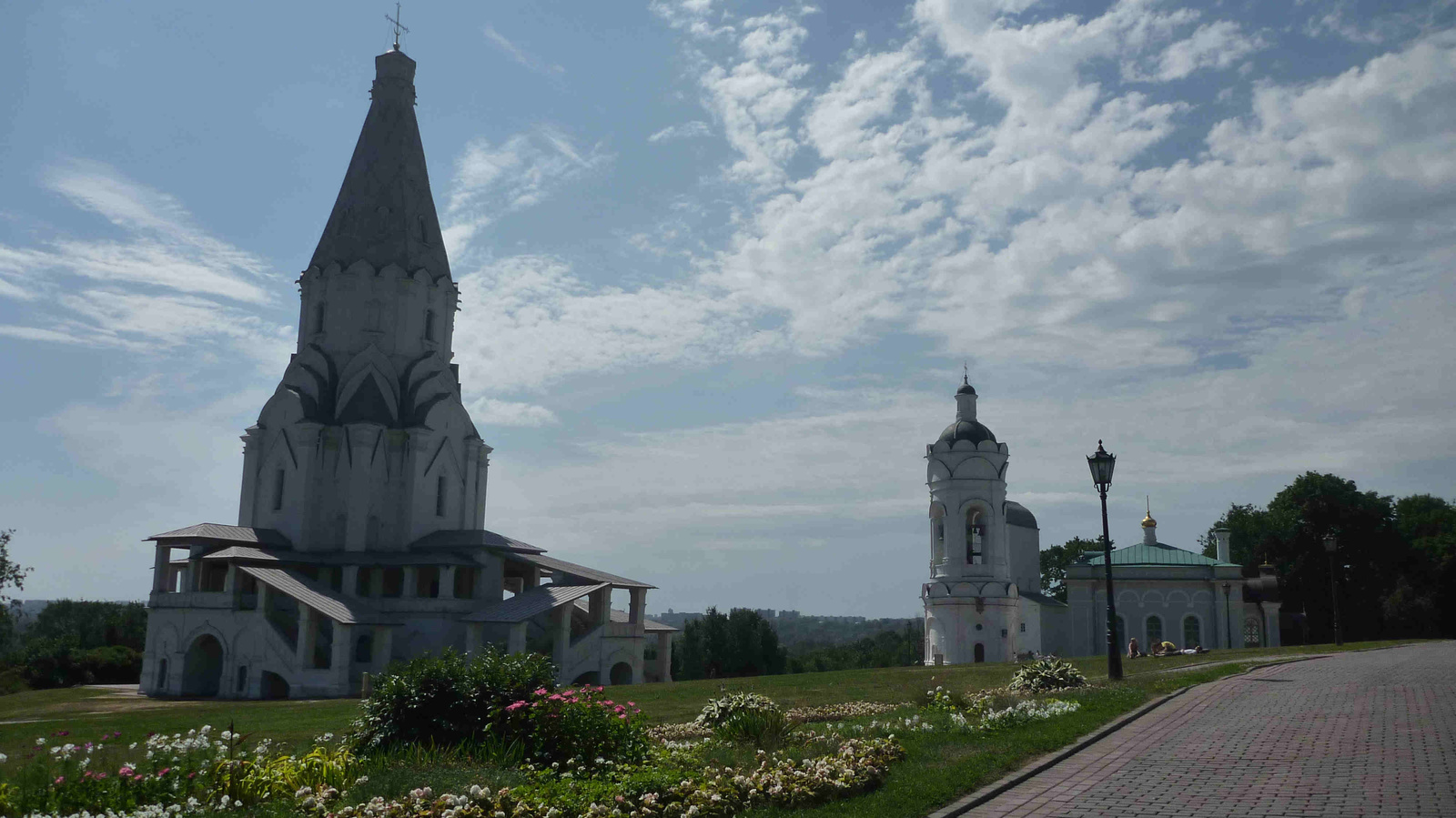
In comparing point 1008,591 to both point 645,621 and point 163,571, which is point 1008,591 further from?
point 163,571

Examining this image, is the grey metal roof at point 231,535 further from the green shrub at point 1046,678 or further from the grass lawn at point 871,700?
the green shrub at point 1046,678

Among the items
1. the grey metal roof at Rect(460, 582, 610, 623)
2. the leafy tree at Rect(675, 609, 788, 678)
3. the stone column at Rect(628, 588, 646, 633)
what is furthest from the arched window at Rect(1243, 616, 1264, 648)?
the grey metal roof at Rect(460, 582, 610, 623)

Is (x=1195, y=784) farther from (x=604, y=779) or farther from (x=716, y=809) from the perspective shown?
(x=604, y=779)

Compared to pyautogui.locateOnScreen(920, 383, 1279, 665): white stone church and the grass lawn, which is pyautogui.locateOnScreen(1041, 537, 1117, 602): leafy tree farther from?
the grass lawn

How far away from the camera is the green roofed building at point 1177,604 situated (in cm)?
4909

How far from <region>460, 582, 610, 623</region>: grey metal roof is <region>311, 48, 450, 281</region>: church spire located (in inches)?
606

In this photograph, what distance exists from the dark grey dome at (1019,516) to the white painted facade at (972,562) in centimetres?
385

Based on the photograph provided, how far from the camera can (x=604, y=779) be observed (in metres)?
9.41

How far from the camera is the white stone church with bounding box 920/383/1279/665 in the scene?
48.6 meters

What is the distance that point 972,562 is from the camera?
49250 mm

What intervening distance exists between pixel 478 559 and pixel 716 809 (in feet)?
108

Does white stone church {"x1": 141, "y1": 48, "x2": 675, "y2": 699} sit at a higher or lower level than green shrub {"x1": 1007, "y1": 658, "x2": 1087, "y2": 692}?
higher

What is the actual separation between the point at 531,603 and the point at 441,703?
25.9 meters

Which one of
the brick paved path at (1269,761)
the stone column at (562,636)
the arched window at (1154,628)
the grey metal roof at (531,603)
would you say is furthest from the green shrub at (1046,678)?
the arched window at (1154,628)
